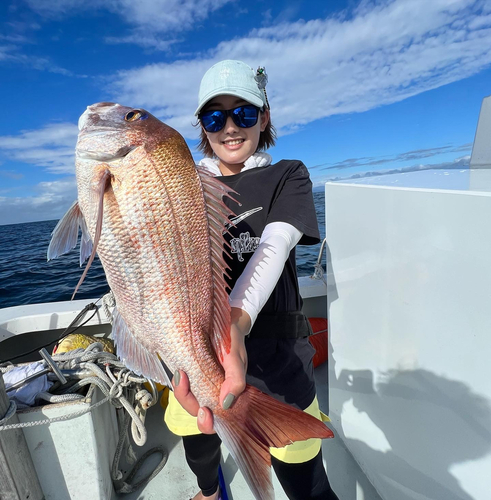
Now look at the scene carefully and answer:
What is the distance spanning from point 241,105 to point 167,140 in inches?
32.9

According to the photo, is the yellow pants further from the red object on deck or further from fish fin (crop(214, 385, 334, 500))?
the red object on deck

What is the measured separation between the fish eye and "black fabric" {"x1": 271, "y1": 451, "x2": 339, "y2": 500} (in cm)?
188

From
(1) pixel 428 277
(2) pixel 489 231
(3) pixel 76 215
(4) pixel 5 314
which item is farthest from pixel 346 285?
(4) pixel 5 314

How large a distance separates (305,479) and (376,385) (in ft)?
2.28

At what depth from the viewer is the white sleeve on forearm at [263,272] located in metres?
1.31

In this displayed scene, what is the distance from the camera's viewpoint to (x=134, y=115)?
1156mm

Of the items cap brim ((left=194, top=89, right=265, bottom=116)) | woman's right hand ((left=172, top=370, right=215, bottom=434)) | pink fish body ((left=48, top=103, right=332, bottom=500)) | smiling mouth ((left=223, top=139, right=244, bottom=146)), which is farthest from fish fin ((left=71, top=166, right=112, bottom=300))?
smiling mouth ((left=223, top=139, right=244, bottom=146))

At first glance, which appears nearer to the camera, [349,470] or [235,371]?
[235,371]

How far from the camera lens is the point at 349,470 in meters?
2.42

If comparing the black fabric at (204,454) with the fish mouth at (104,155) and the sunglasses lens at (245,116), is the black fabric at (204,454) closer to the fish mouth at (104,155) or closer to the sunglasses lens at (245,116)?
the fish mouth at (104,155)

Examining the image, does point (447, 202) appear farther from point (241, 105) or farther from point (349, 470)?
point (349, 470)

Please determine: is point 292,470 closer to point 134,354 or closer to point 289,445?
point 289,445

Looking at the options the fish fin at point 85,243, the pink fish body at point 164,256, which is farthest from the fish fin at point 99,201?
the fish fin at point 85,243

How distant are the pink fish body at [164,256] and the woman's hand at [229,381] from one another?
30 mm
